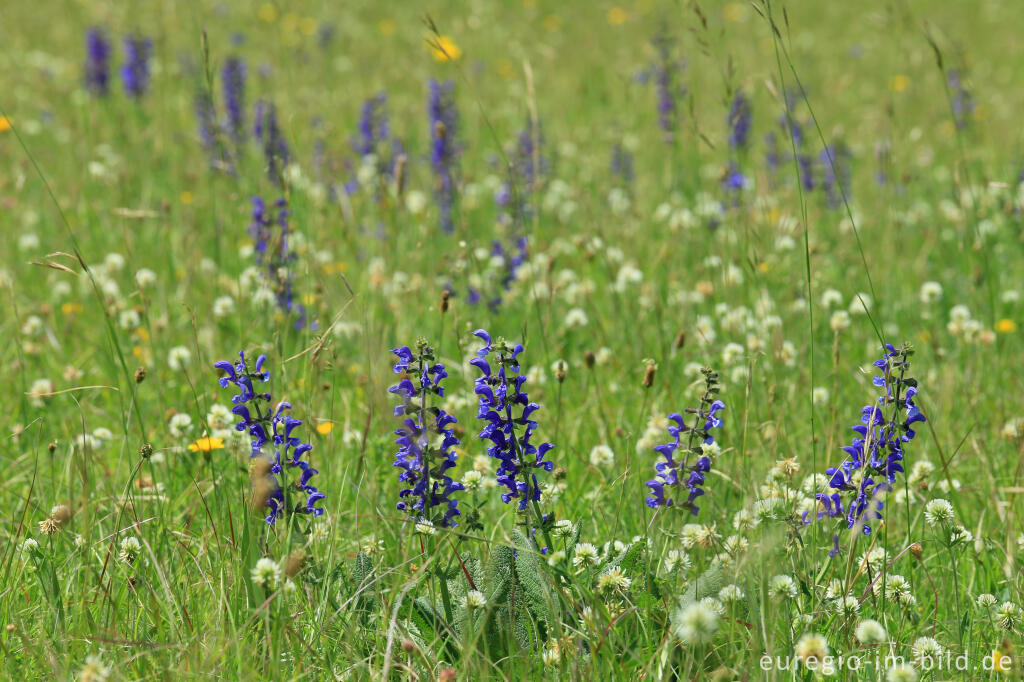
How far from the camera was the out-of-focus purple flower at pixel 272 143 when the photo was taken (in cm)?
338

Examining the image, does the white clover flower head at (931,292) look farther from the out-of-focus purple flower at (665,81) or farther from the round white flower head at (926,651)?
the round white flower head at (926,651)

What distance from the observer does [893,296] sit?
4.32 metres

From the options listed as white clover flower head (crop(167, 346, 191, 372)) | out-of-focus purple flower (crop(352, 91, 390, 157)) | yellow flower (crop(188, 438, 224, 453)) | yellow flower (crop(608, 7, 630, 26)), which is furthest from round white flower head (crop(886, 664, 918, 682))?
yellow flower (crop(608, 7, 630, 26))

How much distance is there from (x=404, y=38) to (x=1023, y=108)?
241 inches

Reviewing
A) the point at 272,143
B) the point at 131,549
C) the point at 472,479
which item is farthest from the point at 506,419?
the point at 272,143

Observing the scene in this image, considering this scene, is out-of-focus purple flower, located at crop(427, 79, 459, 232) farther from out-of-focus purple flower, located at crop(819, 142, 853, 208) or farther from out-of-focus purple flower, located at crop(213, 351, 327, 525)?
out-of-focus purple flower, located at crop(213, 351, 327, 525)

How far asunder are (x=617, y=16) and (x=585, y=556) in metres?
10.2

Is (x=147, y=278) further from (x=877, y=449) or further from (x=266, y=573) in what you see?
(x=877, y=449)

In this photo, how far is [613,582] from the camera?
1.99 meters

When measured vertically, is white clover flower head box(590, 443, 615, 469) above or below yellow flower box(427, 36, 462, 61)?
below

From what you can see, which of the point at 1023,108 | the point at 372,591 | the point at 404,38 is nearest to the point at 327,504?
the point at 372,591

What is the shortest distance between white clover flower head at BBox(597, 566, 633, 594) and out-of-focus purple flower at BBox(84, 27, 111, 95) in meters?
6.29

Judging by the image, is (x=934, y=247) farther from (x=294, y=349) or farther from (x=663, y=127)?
(x=294, y=349)

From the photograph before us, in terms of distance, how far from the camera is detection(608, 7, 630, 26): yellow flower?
35.1 feet
